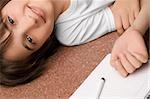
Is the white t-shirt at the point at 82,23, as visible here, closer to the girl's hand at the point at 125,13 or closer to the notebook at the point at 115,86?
the girl's hand at the point at 125,13

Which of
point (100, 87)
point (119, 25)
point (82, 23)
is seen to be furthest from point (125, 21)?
point (100, 87)

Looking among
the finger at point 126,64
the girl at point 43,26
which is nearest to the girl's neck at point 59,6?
the girl at point 43,26

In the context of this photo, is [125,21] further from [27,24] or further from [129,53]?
[27,24]

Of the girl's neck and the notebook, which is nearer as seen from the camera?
the notebook

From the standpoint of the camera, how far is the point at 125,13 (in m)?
1.03

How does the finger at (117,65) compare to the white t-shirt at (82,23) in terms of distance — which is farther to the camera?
the white t-shirt at (82,23)

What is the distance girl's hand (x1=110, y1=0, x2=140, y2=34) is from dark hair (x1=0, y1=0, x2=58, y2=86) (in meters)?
0.21

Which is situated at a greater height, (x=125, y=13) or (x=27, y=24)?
(x=27, y=24)

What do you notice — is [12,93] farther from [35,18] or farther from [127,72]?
[127,72]

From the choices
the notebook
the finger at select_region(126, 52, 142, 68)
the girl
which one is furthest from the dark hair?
the finger at select_region(126, 52, 142, 68)

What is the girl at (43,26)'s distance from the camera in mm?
961

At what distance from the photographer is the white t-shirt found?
1.04 m

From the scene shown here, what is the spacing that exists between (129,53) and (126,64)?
1.2 inches

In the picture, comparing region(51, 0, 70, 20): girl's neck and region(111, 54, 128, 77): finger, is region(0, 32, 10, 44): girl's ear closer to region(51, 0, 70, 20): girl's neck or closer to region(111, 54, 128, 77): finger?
region(51, 0, 70, 20): girl's neck
